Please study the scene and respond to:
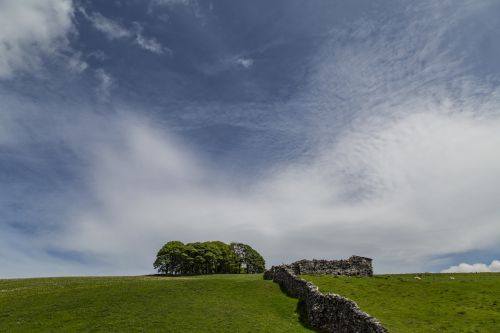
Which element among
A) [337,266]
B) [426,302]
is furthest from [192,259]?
[426,302]

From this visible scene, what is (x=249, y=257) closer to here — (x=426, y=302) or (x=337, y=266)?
(x=337, y=266)

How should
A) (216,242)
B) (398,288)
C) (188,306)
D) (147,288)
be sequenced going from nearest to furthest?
(188,306) → (398,288) → (147,288) → (216,242)

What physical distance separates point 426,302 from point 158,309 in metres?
27.2

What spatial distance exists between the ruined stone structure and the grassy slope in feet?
47.1

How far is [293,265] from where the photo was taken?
63.0m

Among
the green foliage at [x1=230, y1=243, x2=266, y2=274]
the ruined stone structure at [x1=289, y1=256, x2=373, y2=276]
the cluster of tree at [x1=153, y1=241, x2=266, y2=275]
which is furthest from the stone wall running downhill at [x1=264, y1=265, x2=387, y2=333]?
the green foliage at [x1=230, y1=243, x2=266, y2=274]

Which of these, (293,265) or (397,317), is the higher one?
(293,265)

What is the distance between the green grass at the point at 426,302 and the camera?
99.0 ft

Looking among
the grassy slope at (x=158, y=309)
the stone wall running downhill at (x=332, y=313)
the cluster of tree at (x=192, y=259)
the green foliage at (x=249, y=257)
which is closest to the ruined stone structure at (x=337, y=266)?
the grassy slope at (x=158, y=309)

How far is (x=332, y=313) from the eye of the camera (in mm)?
32938

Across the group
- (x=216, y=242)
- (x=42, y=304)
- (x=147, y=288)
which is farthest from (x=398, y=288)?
(x=216, y=242)

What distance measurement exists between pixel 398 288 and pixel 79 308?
1423 inches

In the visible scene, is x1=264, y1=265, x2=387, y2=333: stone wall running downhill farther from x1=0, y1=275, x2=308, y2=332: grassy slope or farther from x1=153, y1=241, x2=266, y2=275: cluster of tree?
x1=153, y1=241, x2=266, y2=275: cluster of tree

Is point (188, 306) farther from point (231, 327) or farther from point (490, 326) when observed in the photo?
point (490, 326)
